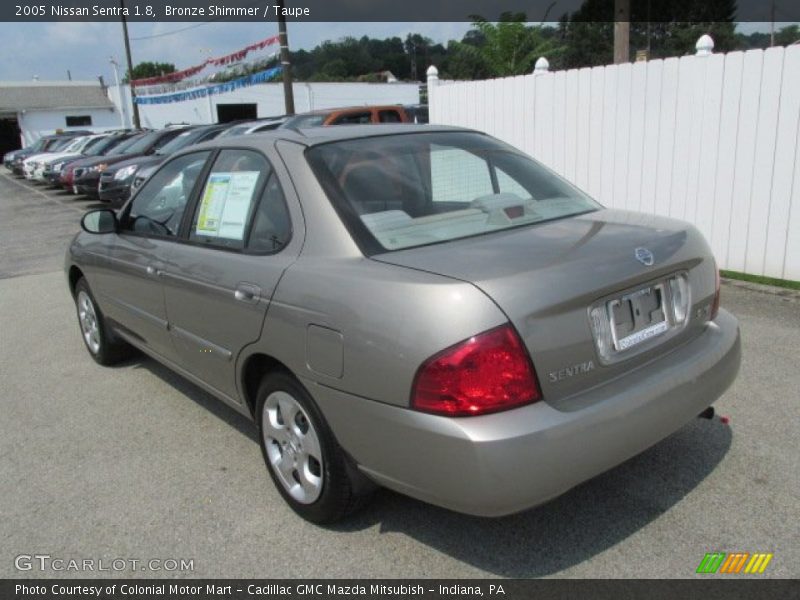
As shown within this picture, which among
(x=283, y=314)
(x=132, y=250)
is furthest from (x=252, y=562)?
(x=132, y=250)

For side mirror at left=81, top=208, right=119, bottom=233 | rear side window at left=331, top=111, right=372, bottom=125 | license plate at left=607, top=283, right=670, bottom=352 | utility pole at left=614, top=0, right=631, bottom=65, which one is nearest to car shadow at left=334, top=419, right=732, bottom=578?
license plate at left=607, top=283, right=670, bottom=352

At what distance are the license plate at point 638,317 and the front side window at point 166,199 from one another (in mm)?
2356

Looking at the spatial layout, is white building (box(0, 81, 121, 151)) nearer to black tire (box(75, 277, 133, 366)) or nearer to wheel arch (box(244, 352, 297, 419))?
black tire (box(75, 277, 133, 366))

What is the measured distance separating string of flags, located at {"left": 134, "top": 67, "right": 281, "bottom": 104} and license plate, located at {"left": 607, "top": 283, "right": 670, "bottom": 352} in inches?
1011

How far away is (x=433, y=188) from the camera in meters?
3.28

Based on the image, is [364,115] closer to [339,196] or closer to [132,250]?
[132,250]

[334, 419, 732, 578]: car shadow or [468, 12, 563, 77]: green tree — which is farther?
[468, 12, 563, 77]: green tree

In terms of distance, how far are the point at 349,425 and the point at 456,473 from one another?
1.59 ft

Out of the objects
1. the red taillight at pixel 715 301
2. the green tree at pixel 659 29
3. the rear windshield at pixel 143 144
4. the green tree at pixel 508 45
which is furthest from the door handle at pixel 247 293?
the green tree at pixel 659 29

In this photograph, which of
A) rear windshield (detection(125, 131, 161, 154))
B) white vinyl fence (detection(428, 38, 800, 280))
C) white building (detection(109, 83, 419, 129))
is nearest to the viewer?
white vinyl fence (detection(428, 38, 800, 280))

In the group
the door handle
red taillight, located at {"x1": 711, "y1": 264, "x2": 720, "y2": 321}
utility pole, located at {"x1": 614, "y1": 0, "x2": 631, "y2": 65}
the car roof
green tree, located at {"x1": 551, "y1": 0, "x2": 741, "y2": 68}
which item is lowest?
red taillight, located at {"x1": 711, "y1": 264, "x2": 720, "y2": 321}

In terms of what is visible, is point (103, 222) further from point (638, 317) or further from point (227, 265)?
point (638, 317)

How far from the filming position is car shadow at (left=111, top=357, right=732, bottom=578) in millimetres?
2668

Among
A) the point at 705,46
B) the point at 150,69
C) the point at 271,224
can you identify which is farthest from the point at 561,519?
the point at 150,69
